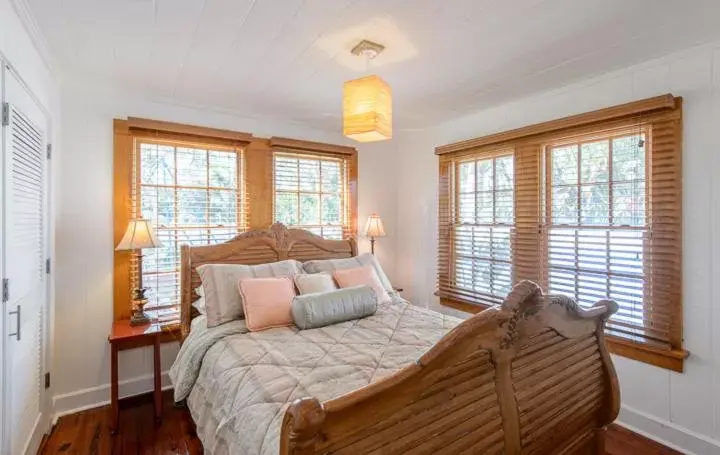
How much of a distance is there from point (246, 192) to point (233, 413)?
2188 mm

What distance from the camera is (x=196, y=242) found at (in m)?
3.15

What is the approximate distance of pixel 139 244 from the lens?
2600mm

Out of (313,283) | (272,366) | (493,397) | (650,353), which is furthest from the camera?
(313,283)

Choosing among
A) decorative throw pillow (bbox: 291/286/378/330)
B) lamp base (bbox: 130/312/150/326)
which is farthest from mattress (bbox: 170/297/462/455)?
lamp base (bbox: 130/312/150/326)

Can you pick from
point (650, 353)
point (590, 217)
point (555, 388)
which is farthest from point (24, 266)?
point (650, 353)

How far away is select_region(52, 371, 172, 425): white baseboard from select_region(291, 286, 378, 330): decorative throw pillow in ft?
4.99

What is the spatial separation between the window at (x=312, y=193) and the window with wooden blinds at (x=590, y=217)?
1167 millimetres

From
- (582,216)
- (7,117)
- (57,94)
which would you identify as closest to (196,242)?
(57,94)

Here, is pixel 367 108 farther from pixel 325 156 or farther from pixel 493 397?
pixel 325 156

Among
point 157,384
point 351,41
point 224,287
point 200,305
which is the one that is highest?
point 351,41

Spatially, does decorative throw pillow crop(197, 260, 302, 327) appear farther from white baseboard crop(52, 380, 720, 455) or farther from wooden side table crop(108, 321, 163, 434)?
white baseboard crop(52, 380, 720, 455)

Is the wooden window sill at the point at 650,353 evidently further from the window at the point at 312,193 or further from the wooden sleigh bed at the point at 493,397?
the window at the point at 312,193

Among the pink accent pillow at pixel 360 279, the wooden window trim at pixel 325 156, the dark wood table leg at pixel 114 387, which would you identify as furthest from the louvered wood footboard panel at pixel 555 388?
the wooden window trim at pixel 325 156

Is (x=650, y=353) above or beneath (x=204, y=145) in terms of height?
beneath
